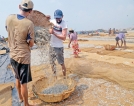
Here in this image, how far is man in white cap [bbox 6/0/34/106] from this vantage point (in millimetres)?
2362

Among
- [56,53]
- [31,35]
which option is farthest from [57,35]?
[31,35]

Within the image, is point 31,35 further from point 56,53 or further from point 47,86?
point 47,86

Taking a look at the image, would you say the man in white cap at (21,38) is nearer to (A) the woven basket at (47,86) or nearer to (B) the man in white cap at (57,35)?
(A) the woven basket at (47,86)

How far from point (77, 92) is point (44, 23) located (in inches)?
66.2

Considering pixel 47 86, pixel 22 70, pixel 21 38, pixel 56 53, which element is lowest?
pixel 47 86

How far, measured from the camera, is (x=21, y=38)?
2.42m

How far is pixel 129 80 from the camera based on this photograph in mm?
3561

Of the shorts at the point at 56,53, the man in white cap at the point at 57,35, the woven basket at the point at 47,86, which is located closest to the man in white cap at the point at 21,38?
the woven basket at the point at 47,86

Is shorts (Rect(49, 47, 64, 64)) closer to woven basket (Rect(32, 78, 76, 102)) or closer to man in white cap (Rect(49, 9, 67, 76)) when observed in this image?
man in white cap (Rect(49, 9, 67, 76))

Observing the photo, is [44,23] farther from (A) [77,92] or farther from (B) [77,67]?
(B) [77,67]

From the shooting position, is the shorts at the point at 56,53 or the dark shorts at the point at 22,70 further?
the shorts at the point at 56,53

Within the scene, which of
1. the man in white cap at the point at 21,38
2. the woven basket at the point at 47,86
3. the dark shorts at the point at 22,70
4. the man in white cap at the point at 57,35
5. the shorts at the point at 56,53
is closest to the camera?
the man in white cap at the point at 21,38

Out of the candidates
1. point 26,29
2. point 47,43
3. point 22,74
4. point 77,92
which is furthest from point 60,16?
point 77,92

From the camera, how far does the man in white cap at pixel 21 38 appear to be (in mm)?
2362
